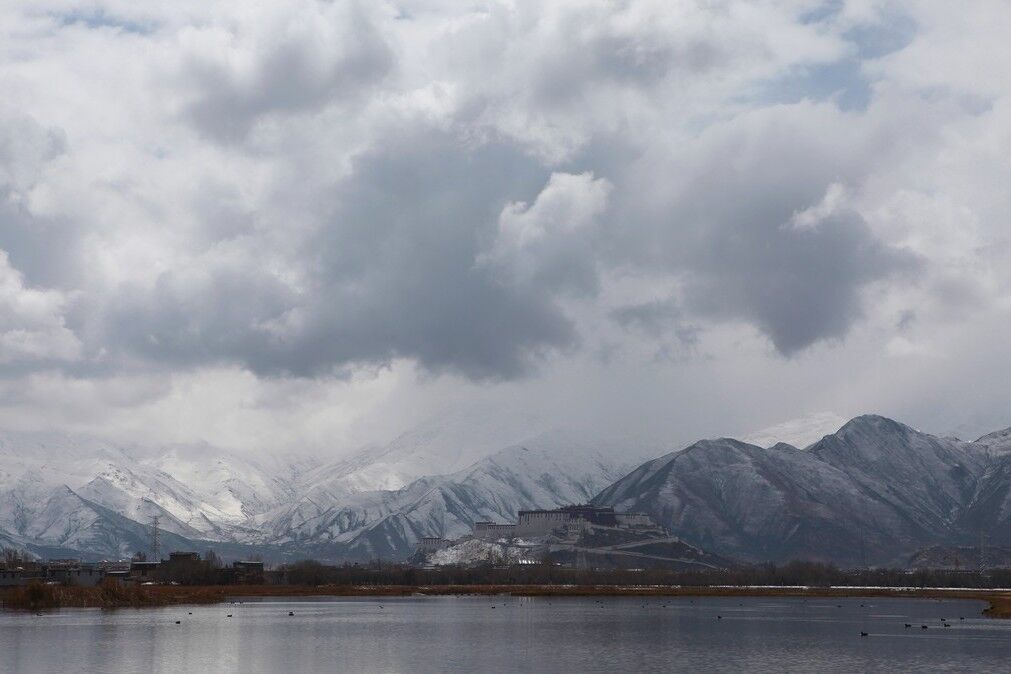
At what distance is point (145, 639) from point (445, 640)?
34.6 metres

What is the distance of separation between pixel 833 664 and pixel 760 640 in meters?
35.1

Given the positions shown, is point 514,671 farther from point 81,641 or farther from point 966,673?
point 81,641

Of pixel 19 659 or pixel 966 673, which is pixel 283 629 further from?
pixel 966 673

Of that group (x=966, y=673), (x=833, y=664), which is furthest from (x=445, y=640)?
(x=966, y=673)

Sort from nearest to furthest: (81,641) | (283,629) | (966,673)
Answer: (966,673) → (81,641) → (283,629)

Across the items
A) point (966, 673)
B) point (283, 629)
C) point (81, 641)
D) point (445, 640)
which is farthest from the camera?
point (283, 629)

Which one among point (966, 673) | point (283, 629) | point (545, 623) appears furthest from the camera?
point (545, 623)

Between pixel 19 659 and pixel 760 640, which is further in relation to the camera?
pixel 760 640

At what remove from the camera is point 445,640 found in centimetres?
15588

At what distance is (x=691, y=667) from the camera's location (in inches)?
4710

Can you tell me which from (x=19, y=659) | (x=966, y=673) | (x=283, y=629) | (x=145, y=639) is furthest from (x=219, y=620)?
(x=966, y=673)

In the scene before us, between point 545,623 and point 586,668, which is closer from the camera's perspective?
point 586,668

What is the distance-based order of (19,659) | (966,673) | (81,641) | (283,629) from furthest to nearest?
1. (283,629)
2. (81,641)
3. (19,659)
4. (966,673)

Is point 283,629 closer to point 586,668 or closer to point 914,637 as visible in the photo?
point 586,668
